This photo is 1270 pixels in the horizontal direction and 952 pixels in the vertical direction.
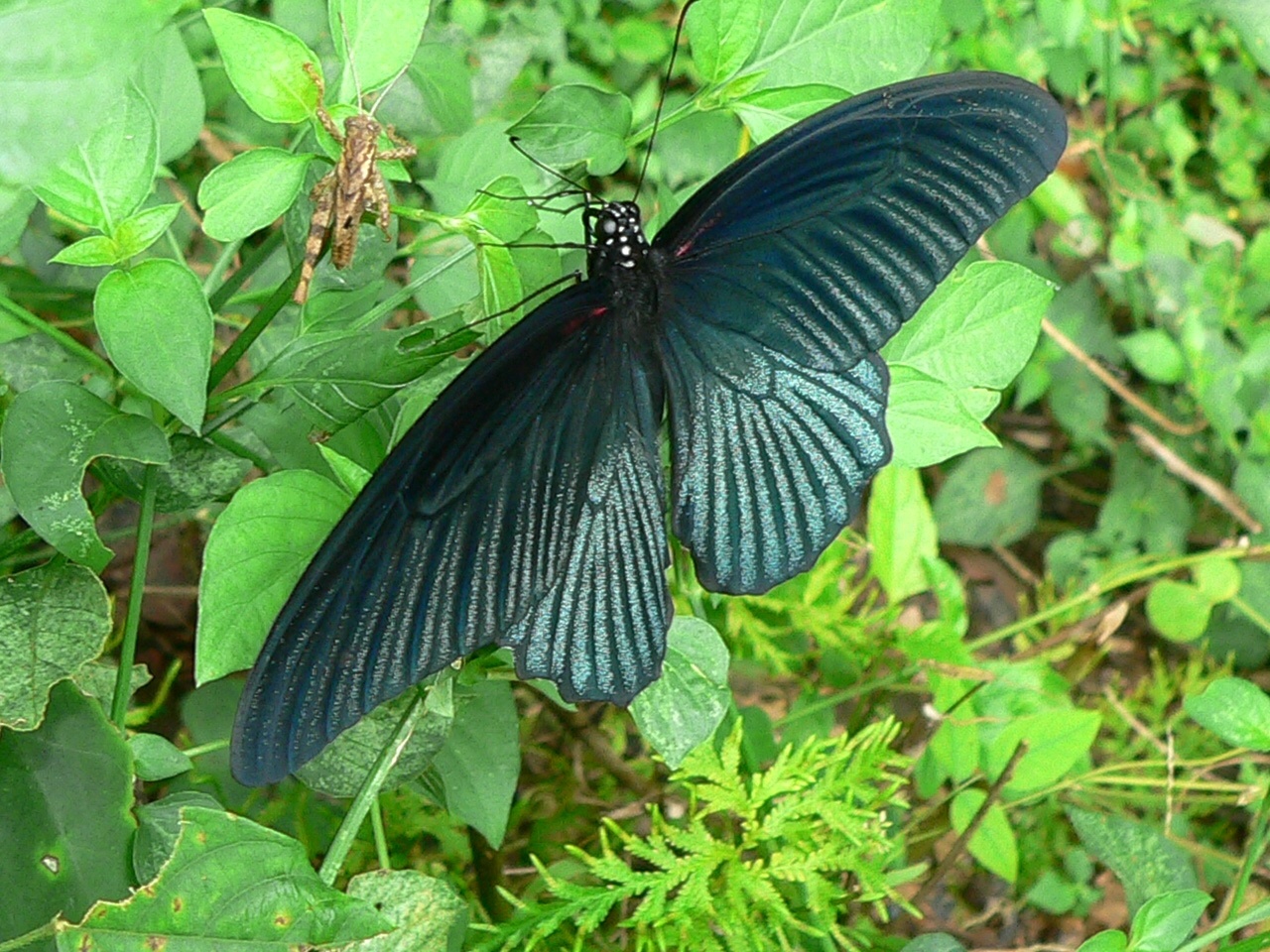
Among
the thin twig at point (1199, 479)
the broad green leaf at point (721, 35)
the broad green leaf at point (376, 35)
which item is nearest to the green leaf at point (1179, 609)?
the thin twig at point (1199, 479)

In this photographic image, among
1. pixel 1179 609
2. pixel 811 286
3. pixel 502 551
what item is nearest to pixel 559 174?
pixel 811 286

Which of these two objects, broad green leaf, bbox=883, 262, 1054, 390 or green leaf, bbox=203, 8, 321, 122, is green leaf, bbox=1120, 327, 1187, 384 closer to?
broad green leaf, bbox=883, 262, 1054, 390

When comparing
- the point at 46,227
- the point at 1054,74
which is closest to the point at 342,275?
the point at 46,227

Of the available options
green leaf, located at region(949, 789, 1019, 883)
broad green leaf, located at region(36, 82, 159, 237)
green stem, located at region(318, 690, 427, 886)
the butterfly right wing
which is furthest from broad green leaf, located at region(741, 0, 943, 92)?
green leaf, located at region(949, 789, 1019, 883)

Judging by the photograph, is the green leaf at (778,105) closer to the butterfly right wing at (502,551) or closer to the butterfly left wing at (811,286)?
the butterfly left wing at (811,286)

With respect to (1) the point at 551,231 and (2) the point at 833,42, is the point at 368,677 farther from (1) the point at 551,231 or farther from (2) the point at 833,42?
(2) the point at 833,42

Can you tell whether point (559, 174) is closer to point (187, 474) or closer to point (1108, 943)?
point (187, 474)
